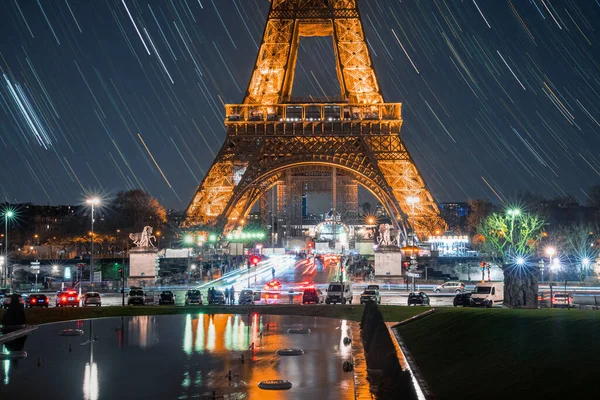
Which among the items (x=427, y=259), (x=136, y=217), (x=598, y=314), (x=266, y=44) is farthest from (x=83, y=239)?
(x=598, y=314)

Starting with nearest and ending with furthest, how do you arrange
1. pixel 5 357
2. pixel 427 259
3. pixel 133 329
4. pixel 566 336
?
pixel 566 336 < pixel 5 357 < pixel 133 329 < pixel 427 259

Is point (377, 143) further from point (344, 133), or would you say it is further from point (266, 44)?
point (266, 44)

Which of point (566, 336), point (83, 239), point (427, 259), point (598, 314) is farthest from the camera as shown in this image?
point (83, 239)

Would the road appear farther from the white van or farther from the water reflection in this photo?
the water reflection

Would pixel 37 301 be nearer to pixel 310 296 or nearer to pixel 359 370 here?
pixel 310 296

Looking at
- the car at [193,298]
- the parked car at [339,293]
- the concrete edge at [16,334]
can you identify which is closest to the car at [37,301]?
the car at [193,298]

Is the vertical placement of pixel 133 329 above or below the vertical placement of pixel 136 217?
below
